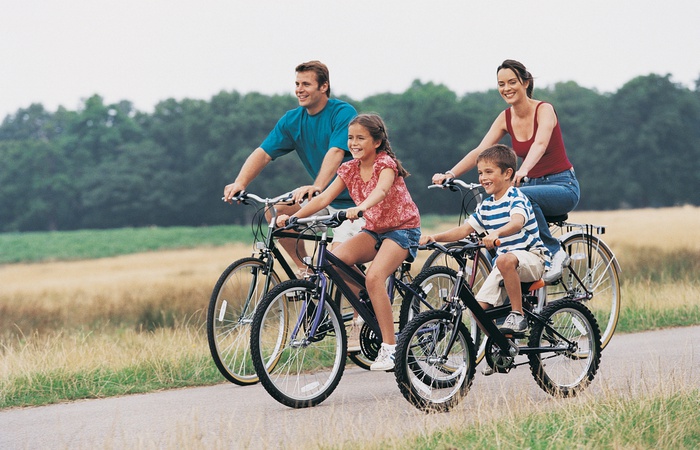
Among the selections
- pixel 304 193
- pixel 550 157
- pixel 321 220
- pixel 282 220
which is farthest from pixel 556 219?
pixel 282 220

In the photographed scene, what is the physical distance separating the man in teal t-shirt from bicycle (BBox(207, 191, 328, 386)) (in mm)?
300

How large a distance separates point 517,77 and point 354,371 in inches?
98.9

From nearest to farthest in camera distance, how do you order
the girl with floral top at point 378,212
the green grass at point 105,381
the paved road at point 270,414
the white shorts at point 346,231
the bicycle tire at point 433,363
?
the paved road at point 270,414 < the bicycle tire at point 433,363 < the girl with floral top at point 378,212 < the green grass at point 105,381 < the white shorts at point 346,231

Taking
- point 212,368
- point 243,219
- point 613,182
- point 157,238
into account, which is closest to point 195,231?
point 157,238

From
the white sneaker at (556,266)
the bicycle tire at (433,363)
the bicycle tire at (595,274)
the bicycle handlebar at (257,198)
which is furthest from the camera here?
the bicycle tire at (595,274)

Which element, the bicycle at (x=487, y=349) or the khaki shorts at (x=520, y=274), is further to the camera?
the khaki shorts at (x=520, y=274)

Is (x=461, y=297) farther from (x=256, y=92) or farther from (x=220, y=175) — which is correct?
(x=256, y=92)

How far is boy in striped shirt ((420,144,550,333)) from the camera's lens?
6.19m

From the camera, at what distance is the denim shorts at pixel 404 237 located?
20.6ft

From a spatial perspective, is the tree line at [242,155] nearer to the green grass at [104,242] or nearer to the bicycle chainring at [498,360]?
the green grass at [104,242]

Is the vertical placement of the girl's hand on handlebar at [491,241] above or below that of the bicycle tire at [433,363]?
above

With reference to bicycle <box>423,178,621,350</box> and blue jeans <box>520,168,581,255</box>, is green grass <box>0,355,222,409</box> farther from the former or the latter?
blue jeans <box>520,168,581,255</box>

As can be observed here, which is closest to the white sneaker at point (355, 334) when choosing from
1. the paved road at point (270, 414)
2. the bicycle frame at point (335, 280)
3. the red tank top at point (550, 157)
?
the bicycle frame at point (335, 280)

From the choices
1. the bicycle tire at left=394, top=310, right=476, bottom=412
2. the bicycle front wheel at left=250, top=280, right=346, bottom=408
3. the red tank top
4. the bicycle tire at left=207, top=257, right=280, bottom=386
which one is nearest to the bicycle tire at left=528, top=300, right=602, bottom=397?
the bicycle tire at left=394, top=310, right=476, bottom=412
